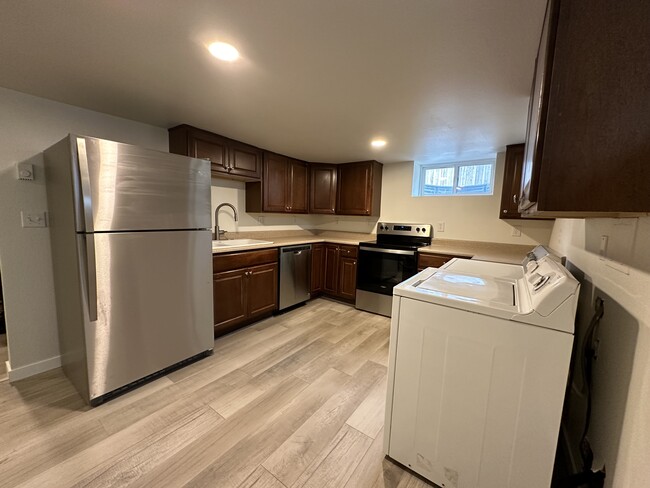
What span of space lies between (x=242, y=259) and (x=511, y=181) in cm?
296

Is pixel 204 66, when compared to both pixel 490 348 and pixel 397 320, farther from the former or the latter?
pixel 490 348

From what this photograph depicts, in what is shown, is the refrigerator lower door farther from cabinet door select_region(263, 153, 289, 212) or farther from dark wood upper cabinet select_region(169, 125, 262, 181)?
cabinet door select_region(263, 153, 289, 212)

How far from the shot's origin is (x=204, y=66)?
1.51 meters

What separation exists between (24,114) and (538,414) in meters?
3.44

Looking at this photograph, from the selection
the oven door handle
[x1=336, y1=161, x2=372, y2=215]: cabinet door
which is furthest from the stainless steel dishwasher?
[x1=336, y1=161, x2=372, y2=215]: cabinet door

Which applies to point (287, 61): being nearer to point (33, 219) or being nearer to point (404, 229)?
point (33, 219)

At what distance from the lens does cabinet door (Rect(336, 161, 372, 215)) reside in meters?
3.88

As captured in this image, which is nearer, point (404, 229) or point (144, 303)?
point (144, 303)

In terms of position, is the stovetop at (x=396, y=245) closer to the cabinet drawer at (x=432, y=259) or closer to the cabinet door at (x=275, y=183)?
the cabinet drawer at (x=432, y=259)

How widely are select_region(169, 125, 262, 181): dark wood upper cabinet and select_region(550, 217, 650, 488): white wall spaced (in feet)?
9.56

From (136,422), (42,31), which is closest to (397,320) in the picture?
(136,422)

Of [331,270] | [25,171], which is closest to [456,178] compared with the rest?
[331,270]

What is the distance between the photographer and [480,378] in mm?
1098

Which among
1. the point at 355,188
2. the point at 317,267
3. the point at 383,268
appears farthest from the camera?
the point at 355,188
